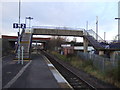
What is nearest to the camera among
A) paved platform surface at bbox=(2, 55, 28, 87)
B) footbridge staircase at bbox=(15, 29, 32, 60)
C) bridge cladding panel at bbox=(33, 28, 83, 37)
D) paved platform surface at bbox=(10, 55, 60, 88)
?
paved platform surface at bbox=(10, 55, 60, 88)

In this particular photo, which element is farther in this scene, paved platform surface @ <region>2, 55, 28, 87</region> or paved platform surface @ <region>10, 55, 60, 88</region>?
paved platform surface @ <region>2, 55, 28, 87</region>

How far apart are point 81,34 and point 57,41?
38.9m

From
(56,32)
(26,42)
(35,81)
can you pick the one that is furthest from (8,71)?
(56,32)

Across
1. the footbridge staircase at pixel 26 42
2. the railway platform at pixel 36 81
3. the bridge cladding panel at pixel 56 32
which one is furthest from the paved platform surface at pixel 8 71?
the bridge cladding panel at pixel 56 32

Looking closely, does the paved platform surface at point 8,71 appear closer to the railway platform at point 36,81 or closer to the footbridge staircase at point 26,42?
the railway platform at point 36,81

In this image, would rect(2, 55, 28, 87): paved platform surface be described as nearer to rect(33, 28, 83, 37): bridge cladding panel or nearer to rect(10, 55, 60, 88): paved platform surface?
rect(10, 55, 60, 88): paved platform surface

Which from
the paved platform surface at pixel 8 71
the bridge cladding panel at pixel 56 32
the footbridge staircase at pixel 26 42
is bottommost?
the paved platform surface at pixel 8 71

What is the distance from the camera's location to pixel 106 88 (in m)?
11.0

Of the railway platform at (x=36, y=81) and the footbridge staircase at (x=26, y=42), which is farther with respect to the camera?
the footbridge staircase at (x=26, y=42)

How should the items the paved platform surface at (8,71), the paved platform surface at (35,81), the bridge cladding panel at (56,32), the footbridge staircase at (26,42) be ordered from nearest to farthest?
the paved platform surface at (35,81) < the paved platform surface at (8,71) < the footbridge staircase at (26,42) < the bridge cladding panel at (56,32)

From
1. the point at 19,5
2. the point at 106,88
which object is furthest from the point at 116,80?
the point at 19,5

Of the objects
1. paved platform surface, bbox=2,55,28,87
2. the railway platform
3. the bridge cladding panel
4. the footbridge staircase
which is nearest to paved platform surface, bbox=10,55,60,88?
the railway platform

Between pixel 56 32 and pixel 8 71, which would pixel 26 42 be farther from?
pixel 8 71

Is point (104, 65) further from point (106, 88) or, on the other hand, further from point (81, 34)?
point (81, 34)
